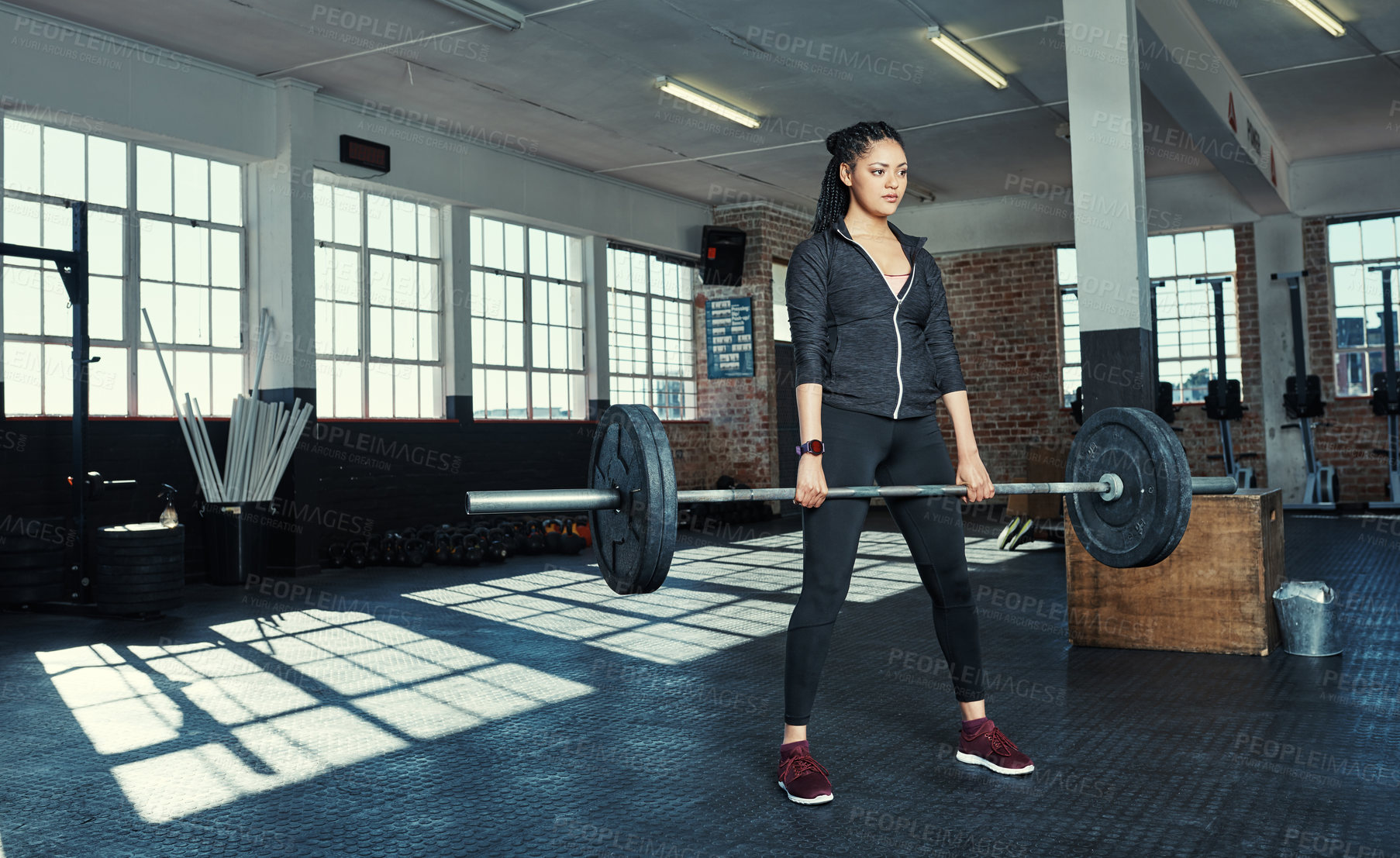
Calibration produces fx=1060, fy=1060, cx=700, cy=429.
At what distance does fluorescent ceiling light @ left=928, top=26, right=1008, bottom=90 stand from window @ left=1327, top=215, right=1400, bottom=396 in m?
4.12

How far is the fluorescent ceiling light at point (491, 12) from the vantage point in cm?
520

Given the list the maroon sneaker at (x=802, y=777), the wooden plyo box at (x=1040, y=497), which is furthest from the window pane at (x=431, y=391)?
the maroon sneaker at (x=802, y=777)

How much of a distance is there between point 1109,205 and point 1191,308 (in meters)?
6.37

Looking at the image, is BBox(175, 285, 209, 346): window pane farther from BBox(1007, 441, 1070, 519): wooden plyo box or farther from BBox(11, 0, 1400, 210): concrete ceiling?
BBox(1007, 441, 1070, 519): wooden plyo box

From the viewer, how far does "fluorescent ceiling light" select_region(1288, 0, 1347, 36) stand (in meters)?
5.62

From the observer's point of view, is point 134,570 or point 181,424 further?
point 181,424

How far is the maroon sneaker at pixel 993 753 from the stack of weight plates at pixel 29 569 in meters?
4.32

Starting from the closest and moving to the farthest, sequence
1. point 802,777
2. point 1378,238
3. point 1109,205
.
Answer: point 802,777, point 1109,205, point 1378,238

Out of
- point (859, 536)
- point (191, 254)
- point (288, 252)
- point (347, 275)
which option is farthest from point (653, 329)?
point (859, 536)

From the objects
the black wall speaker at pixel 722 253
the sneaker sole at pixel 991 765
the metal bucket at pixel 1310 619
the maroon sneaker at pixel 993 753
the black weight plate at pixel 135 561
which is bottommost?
the sneaker sole at pixel 991 765

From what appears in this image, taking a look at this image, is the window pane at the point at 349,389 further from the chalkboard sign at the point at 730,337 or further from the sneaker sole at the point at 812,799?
the sneaker sole at the point at 812,799

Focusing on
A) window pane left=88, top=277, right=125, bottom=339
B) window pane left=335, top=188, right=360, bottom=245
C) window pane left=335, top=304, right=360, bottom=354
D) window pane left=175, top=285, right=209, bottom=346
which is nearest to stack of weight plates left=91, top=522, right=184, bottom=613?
window pane left=88, top=277, right=125, bottom=339

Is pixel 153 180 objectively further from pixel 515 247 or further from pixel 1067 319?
pixel 1067 319

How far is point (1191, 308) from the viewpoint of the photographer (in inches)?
372
